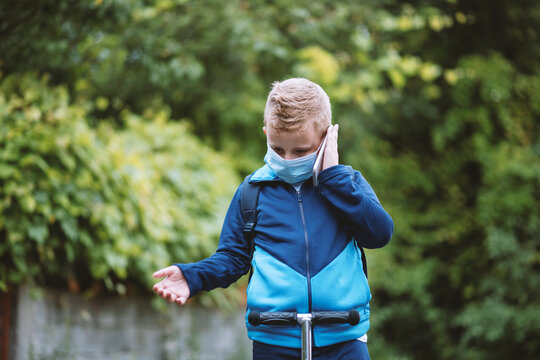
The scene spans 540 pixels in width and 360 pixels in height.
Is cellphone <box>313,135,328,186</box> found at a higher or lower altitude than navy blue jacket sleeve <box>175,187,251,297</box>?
higher

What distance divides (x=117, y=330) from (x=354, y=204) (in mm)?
3116

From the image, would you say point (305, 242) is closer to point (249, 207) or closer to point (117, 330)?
point (249, 207)

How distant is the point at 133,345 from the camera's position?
462cm

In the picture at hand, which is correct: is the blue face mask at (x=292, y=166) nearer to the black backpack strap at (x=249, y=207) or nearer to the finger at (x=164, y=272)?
the black backpack strap at (x=249, y=207)

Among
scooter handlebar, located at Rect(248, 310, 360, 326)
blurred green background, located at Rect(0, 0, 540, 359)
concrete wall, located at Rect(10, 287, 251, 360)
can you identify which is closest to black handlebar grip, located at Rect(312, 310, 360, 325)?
scooter handlebar, located at Rect(248, 310, 360, 326)

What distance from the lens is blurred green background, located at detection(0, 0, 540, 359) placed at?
3686mm

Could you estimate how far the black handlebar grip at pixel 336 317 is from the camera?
6.45ft

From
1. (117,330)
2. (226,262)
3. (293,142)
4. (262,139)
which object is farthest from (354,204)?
(262,139)

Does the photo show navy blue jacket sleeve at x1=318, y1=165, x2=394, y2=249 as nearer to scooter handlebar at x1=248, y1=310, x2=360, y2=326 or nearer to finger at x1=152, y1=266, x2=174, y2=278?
scooter handlebar at x1=248, y1=310, x2=360, y2=326

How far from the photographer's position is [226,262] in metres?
2.19

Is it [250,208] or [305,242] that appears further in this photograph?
[250,208]

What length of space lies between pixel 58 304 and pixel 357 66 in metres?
4.82

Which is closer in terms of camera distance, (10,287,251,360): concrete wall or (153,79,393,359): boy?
(153,79,393,359): boy

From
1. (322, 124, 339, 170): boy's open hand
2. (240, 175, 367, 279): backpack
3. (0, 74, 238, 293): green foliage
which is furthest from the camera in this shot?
(0, 74, 238, 293): green foliage
